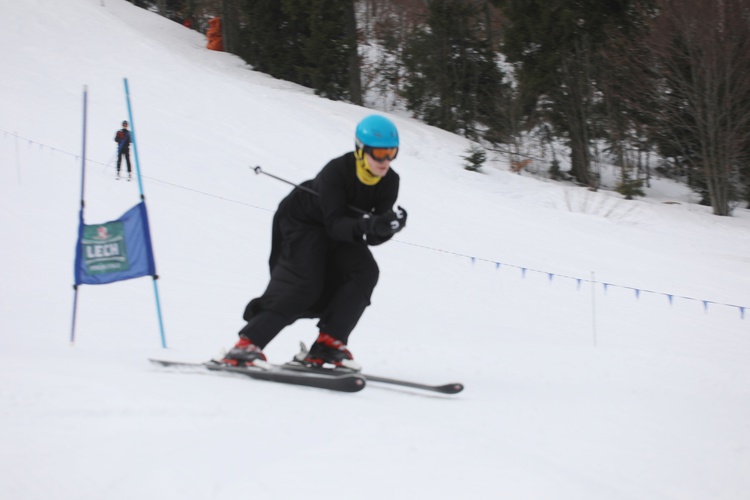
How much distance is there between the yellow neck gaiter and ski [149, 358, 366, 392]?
1262 mm

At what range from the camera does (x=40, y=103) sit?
71.7 ft

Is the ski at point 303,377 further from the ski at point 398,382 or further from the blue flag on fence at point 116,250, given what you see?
the blue flag on fence at point 116,250

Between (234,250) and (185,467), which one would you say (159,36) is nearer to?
(234,250)

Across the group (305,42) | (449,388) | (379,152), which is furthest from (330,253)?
(305,42)

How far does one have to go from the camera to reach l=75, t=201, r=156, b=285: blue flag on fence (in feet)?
18.8

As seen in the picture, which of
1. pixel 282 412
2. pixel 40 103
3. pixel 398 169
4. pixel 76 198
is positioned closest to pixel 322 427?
pixel 282 412

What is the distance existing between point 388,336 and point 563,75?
16.3 metres

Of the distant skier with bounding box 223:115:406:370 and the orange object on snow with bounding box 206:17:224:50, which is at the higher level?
the orange object on snow with bounding box 206:17:224:50

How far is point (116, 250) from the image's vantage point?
19.1 ft

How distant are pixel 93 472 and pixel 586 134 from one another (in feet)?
65.9

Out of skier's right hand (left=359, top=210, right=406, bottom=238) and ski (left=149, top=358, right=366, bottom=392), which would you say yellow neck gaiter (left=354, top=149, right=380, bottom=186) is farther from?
ski (left=149, top=358, right=366, bottom=392)

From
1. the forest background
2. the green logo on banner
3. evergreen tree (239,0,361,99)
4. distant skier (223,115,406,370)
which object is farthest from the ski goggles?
evergreen tree (239,0,361,99)

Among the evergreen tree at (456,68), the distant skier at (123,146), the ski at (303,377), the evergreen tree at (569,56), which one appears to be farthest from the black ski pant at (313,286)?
the evergreen tree at (456,68)

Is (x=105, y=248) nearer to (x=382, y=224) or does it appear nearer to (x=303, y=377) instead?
(x=303, y=377)
